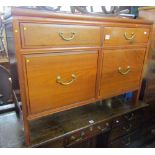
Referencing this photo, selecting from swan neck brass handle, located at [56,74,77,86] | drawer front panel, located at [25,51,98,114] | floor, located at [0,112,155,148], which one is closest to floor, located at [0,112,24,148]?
floor, located at [0,112,155,148]

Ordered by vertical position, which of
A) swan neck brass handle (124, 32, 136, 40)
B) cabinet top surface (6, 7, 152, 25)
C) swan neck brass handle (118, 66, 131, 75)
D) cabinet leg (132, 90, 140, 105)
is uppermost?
cabinet top surface (6, 7, 152, 25)

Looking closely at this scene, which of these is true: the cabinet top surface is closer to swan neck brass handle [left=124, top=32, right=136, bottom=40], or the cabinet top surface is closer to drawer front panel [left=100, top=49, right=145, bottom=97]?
swan neck brass handle [left=124, top=32, right=136, bottom=40]

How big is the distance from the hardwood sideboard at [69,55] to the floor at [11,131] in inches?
4.1

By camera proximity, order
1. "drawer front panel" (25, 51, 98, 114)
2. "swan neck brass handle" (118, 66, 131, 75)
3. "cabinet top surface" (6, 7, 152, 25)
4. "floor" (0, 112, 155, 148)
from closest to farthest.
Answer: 1. "cabinet top surface" (6, 7, 152, 25)
2. "drawer front panel" (25, 51, 98, 114)
3. "floor" (0, 112, 155, 148)
4. "swan neck brass handle" (118, 66, 131, 75)

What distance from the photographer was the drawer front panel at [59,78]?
0.77 m

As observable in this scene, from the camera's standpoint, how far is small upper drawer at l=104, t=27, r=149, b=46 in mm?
943

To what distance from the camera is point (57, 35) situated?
0.77 meters

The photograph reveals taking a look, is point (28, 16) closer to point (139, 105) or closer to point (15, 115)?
point (15, 115)

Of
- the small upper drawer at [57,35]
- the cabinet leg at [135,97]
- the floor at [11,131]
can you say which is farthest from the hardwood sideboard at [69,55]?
the cabinet leg at [135,97]

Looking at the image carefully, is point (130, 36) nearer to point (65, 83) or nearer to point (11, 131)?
point (65, 83)

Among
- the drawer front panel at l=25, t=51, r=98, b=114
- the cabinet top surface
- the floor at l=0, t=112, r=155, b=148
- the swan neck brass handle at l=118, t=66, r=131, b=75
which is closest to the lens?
the cabinet top surface

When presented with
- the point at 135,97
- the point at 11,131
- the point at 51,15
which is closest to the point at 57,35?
the point at 51,15

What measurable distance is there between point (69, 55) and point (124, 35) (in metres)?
0.43

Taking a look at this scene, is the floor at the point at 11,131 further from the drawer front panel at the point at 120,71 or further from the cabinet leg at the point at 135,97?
the cabinet leg at the point at 135,97
